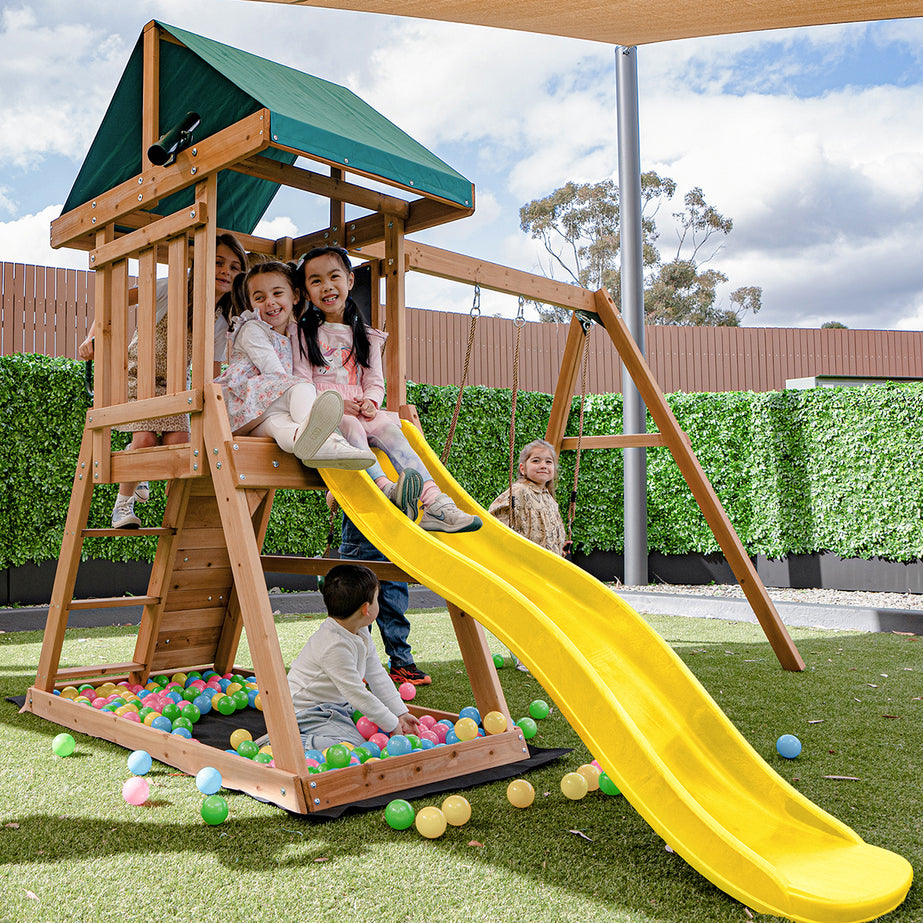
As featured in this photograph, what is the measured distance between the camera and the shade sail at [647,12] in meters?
5.89

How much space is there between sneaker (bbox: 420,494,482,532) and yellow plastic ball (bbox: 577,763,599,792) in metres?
1.03

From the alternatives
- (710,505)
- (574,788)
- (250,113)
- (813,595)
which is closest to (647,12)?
(710,505)

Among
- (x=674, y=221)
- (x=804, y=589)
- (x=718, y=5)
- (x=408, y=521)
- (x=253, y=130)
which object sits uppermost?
(x=674, y=221)

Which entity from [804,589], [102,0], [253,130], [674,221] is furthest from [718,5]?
[102,0]

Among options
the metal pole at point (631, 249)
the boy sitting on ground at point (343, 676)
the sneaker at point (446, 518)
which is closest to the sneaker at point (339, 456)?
the sneaker at point (446, 518)

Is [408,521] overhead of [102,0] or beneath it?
beneath

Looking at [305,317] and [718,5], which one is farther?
[718,5]

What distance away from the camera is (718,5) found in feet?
19.5

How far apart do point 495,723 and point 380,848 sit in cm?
114

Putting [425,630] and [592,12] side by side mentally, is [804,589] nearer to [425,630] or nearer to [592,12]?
[425,630]

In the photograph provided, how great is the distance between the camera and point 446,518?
3.53 m

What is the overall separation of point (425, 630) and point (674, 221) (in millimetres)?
25454

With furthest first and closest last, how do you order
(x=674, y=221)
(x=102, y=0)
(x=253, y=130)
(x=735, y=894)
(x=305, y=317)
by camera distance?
1. (x=674, y=221)
2. (x=102, y=0)
3. (x=305, y=317)
4. (x=253, y=130)
5. (x=735, y=894)

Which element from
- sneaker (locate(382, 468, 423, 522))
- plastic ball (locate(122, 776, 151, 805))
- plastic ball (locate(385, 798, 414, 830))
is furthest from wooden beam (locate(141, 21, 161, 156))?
plastic ball (locate(385, 798, 414, 830))
